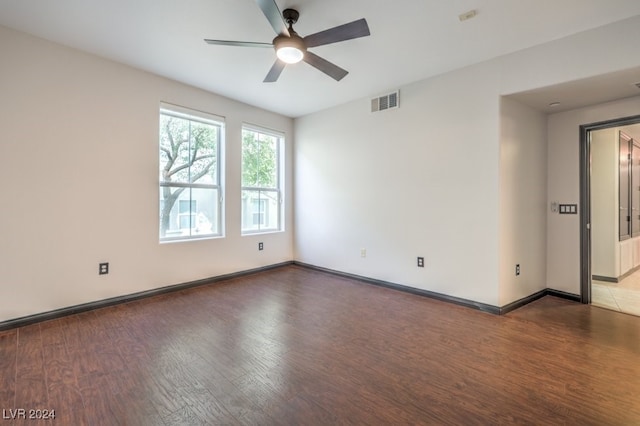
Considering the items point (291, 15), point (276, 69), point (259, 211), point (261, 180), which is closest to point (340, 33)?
point (291, 15)

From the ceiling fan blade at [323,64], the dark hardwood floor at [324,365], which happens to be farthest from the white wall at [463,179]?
the ceiling fan blade at [323,64]

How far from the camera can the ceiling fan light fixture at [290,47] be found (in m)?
2.35

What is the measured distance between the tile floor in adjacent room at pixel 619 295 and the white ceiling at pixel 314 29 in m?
2.49

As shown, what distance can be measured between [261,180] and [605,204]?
17.5ft

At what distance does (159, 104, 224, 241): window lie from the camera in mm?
3928

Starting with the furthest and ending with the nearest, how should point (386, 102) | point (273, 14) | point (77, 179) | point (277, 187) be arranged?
point (277, 187)
point (386, 102)
point (77, 179)
point (273, 14)

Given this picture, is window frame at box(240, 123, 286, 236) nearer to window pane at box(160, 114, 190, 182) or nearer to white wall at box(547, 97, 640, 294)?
window pane at box(160, 114, 190, 182)

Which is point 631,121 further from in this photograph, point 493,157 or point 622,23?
point 493,157

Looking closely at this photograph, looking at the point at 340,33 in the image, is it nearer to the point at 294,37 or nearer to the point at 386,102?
the point at 294,37

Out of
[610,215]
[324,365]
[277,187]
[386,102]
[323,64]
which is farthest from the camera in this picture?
[277,187]

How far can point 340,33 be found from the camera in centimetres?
224

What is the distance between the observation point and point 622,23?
2.47 m

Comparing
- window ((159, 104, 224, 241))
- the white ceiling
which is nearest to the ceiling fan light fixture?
the white ceiling

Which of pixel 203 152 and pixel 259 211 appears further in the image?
pixel 259 211
